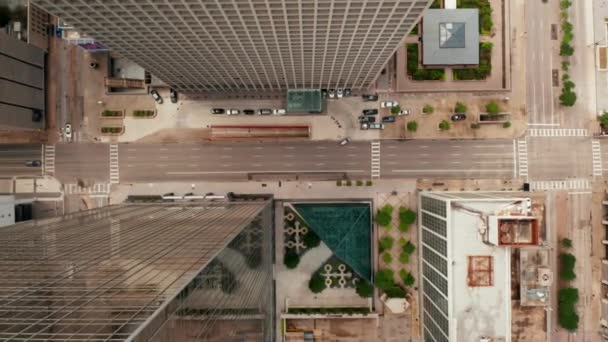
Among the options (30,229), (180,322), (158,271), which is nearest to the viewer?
(180,322)

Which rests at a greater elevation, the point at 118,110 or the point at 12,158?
the point at 118,110

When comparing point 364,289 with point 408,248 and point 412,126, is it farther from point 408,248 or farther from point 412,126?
point 412,126

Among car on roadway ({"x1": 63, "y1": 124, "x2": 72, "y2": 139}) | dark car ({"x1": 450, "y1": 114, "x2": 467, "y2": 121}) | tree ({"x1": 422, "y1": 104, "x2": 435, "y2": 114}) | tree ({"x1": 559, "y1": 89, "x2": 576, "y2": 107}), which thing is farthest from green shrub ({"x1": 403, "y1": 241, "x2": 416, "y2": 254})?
car on roadway ({"x1": 63, "y1": 124, "x2": 72, "y2": 139})

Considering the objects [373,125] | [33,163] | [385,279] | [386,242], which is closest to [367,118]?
[373,125]

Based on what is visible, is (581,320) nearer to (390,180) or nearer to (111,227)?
(390,180)

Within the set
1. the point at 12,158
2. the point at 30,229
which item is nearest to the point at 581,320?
the point at 30,229

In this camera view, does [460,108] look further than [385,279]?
Yes

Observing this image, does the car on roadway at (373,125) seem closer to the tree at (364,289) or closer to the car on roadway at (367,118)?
the car on roadway at (367,118)

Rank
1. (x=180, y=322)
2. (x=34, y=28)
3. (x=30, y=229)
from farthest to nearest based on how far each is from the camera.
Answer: (x=34, y=28)
(x=30, y=229)
(x=180, y=322)
